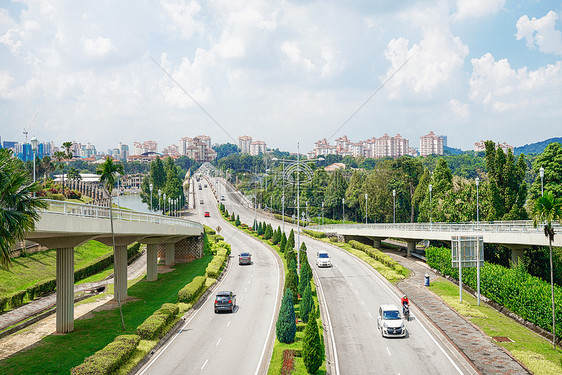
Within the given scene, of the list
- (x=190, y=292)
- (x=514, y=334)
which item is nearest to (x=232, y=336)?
(x=190, y=292)

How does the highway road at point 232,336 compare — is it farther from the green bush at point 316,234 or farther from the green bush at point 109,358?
the green bush at point 316,234

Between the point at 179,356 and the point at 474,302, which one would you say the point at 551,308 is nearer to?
the point at 474,302

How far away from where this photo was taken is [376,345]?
2853 cm

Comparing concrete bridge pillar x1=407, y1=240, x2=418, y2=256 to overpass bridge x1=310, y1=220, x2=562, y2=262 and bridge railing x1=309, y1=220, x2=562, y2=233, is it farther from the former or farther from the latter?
bridge railing x1=309, y1=220, x2=562, y2=233

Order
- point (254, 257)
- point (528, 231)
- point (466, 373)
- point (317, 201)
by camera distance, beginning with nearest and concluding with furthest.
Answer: point (466, 373)
point (528, 231)
point (254, 257)
point (317, 201)

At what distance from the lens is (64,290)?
29703 mm

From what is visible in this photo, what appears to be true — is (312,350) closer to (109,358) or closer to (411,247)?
(109,358)

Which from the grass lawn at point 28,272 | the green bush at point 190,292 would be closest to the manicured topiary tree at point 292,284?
the green bush at point 190,292

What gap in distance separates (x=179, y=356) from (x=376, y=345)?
1211cm

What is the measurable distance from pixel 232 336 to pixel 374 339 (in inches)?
369

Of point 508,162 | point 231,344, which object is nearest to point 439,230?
point 508,162

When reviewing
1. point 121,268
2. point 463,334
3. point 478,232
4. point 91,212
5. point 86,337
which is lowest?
point 463,334

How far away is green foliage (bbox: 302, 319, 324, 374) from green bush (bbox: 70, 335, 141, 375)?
30.9 feet

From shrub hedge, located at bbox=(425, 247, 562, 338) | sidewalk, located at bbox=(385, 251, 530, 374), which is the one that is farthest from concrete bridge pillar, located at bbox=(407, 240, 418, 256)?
shrub hedge, located at bbox=(425, 247, 562, 338)
